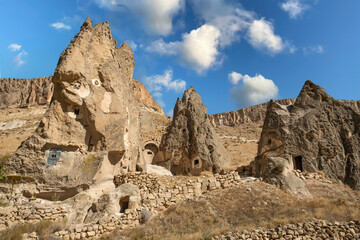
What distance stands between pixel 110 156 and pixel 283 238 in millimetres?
8213

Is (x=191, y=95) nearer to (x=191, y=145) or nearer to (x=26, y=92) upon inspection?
(x=191, y=145)

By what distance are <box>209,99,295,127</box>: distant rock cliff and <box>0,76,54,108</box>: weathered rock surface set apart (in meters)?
50.9

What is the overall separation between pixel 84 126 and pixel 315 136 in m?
12.1

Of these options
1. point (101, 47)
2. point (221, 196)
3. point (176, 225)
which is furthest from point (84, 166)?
point (101, 47)

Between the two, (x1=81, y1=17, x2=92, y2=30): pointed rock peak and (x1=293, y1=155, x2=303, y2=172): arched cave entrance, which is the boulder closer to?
(x1=293, y1=155, x2=303, y2=172): arched cave entrance

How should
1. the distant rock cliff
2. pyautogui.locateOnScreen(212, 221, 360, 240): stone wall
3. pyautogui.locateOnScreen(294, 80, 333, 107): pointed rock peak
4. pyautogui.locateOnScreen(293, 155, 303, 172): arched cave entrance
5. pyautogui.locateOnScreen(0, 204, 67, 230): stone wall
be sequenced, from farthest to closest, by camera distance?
1. the distant rock cliff
2. pyautogui.locateOnScreen(294, 80, 333, 107): pointed rock peak
3. pyautogui.locateOnScreen(293, 155, 303, 172): arched cave entrance
4. pyautogui.locateOnScreen(0, 204, 67, 230): stone wall
5. pyautogui.locateOnScreen(212, 221, 360, 240): stone wall

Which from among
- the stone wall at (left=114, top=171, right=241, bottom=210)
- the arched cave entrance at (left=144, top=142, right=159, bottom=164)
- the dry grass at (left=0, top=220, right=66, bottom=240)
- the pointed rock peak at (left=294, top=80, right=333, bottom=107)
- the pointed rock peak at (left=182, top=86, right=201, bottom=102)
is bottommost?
the dry grass at (left=0, top=220, right=66, bottom=240)

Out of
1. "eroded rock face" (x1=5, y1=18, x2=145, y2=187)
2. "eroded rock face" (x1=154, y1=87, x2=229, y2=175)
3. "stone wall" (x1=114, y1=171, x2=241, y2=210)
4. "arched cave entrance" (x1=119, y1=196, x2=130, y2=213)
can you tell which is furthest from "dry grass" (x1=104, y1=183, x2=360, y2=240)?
"eroded rock face" (x1=154, y1=87, x2=229, y2=175)

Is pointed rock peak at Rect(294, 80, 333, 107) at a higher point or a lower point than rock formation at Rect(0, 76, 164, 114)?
lower

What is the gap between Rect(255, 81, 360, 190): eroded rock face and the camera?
13461 mm

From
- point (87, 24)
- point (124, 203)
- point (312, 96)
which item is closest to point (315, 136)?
point (312, 96)

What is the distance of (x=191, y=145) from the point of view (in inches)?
718

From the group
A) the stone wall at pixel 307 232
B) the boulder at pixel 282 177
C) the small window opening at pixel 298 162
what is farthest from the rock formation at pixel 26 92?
the stone wall at pixel 307 232

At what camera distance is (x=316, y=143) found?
46.4ft
